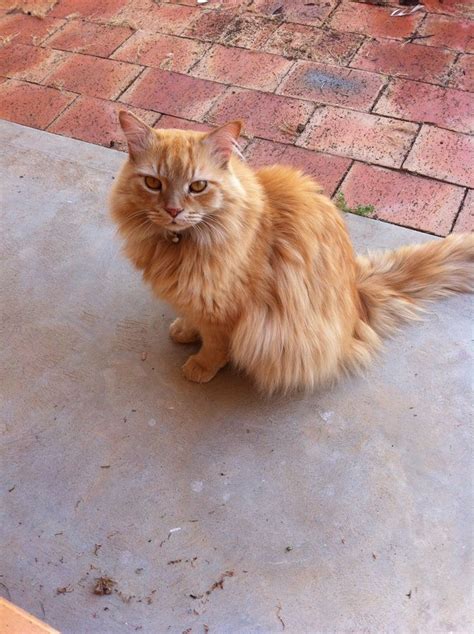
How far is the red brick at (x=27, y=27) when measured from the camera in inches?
141

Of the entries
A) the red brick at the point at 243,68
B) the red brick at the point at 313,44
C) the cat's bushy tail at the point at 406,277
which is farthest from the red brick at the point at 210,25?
the cat's bushy tail at the point at 406,277

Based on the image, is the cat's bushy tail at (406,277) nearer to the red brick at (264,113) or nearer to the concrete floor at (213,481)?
the concrete floor at (213,481)

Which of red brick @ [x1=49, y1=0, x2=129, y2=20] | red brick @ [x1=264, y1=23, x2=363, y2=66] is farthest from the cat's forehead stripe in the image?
red brick @ [x1=49, y1=0, x2=129, y2=20]

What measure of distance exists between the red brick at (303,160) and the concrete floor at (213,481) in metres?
0.84

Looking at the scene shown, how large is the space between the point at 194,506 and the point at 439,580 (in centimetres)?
72

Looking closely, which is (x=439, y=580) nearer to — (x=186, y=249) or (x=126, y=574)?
(x=126, y=574)

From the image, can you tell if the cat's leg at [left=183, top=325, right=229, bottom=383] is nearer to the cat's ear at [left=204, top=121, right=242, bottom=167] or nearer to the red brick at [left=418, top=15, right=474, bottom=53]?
the cat's ear at [left=204, top=121, right=242, bottom=167]

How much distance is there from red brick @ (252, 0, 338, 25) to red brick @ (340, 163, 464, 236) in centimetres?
141

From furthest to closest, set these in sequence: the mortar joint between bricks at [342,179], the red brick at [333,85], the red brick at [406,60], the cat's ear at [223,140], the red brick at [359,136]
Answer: the red brick at [406,60] < the red brick at [333,85] < the red brick at [359,136] < the mortar joint between bricks at [342,179] < the cat's ear at [223,140]

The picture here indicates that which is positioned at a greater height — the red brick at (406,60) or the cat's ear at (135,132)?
the cat's ear at (135,132)

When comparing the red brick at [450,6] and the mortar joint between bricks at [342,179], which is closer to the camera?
the mortar joint between bricks at [342,179]

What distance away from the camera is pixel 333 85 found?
310cm

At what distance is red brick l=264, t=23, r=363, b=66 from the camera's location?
3270 mm

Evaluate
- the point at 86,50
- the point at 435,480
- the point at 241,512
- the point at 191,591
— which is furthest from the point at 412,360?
the point at 86,50
